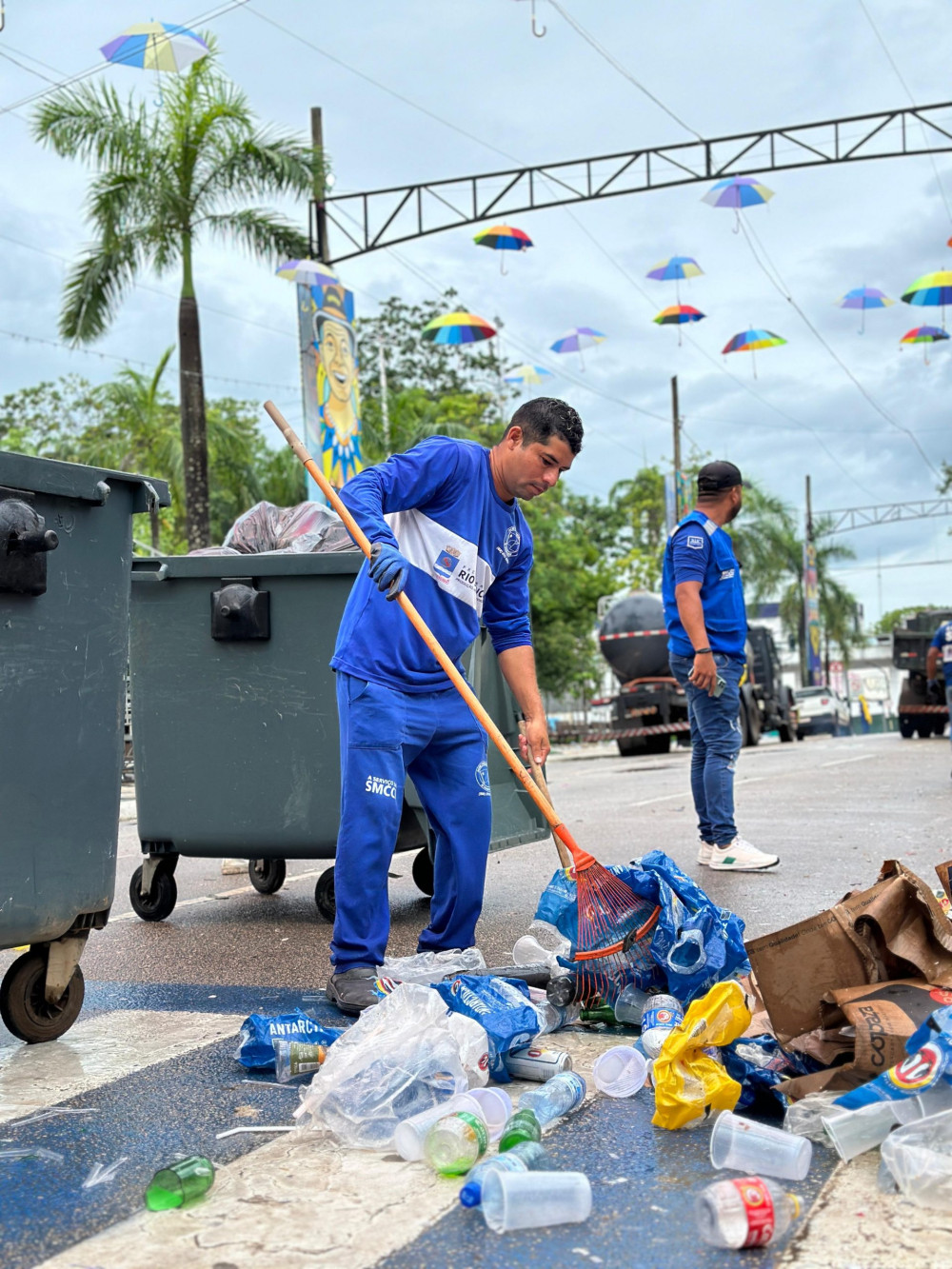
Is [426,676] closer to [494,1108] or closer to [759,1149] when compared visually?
[494,1108]

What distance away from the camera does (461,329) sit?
21422 mm

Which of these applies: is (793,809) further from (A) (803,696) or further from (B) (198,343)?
(A) (803,696)

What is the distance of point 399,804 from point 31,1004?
1089mm

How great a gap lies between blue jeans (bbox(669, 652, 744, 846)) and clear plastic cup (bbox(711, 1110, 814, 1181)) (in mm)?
3844

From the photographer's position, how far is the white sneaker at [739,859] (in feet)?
20.6

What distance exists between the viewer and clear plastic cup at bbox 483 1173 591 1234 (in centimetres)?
224

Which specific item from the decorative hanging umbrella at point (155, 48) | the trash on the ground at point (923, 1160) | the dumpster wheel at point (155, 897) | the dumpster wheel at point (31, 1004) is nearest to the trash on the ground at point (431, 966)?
the dumpster wheel at point (31, 1004)

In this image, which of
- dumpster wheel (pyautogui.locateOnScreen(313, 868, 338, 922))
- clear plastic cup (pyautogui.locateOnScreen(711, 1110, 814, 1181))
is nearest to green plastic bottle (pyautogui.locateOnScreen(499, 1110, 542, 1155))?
clear plastic cup (pyautogui.locateOnScreen(711, 1110, 814, 1181))

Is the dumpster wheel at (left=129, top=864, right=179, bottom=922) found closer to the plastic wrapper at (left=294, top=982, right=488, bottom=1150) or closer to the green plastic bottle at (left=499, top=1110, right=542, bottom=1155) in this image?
the plastic wrapper at (left=294, top=982, right=488, bottom=1150)

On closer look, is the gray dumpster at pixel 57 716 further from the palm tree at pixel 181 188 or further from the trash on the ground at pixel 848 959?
the palm tree at pixel 181 188

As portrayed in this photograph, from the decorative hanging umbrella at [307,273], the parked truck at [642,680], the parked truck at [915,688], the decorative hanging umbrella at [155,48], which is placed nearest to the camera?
the decorative hanging umbrella at [155,48]

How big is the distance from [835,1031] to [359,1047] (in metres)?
0.99

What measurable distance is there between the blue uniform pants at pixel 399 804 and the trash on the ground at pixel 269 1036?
48 cm

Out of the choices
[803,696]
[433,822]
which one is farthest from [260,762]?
[803,696]
